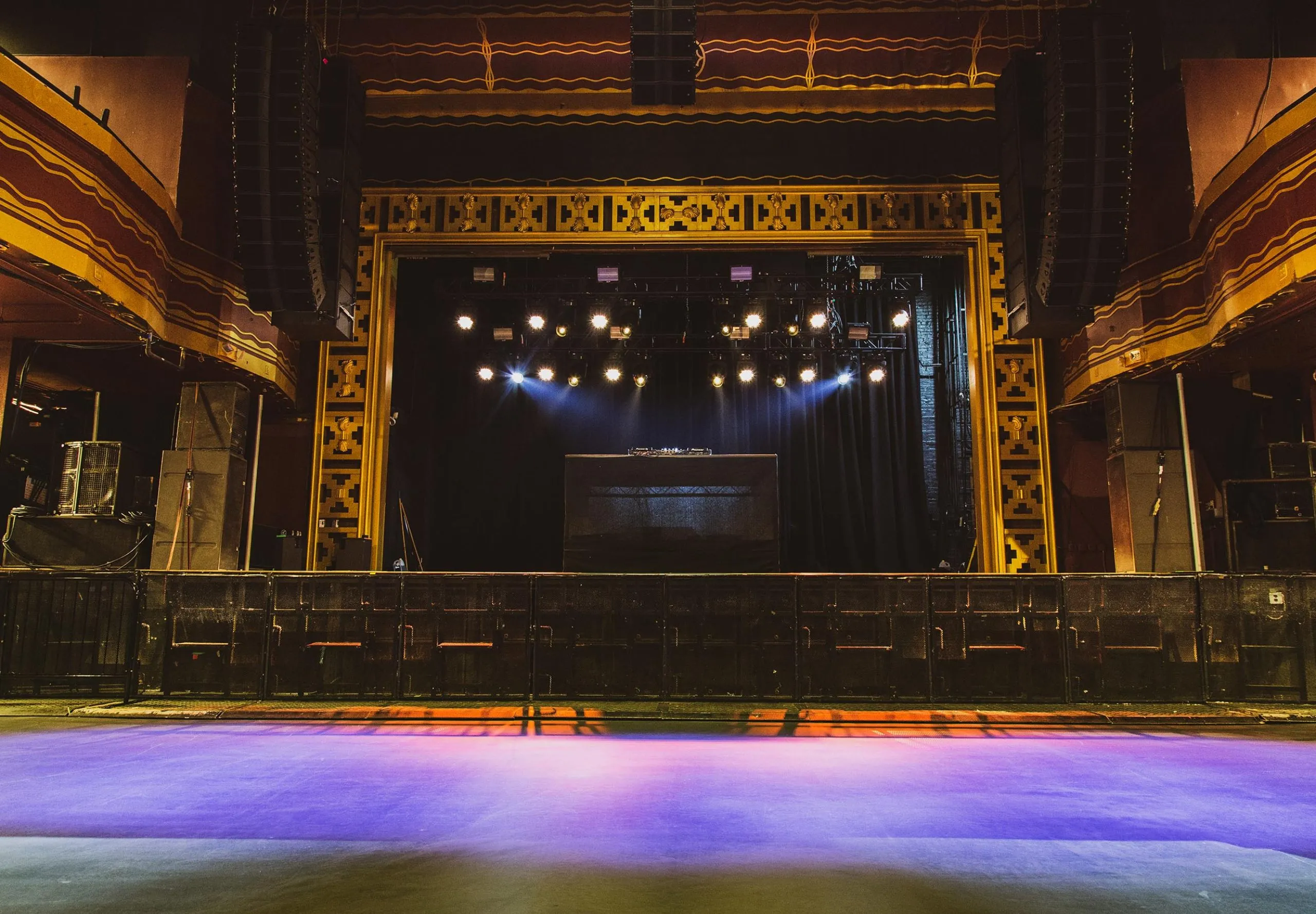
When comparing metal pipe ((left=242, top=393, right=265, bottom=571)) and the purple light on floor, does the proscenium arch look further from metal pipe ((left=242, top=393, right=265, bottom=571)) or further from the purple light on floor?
the purple light on floor

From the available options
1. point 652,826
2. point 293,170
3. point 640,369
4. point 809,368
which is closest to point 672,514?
point 640,369

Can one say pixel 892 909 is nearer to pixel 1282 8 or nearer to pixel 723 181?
pixel 723 181

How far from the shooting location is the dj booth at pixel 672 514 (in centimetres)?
1205

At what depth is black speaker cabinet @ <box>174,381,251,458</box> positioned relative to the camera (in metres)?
9.76

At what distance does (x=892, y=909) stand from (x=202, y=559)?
902 cm

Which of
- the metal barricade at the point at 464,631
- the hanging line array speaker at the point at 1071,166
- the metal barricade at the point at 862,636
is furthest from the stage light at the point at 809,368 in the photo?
the metal barricade at the point at 464,631

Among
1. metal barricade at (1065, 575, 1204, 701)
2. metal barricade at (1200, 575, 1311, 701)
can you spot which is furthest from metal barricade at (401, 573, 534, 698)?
metal barricade at (1200, 575, 1311, 701)

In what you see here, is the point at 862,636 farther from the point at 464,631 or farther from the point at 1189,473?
the point at 1189,473

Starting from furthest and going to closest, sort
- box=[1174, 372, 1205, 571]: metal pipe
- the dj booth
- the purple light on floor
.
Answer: the dj booth, box=[1174, 372, 1205, 571]: metal pipe, the purple light on floor

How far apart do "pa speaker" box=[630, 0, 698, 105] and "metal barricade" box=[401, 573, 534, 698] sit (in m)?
4.88

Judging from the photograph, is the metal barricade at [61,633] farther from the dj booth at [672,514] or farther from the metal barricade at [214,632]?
the dj booth at [672,514]

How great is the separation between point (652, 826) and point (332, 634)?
5044mm

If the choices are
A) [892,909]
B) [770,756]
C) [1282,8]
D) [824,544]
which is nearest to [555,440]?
[824,544]

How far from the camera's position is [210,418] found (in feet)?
32.2
